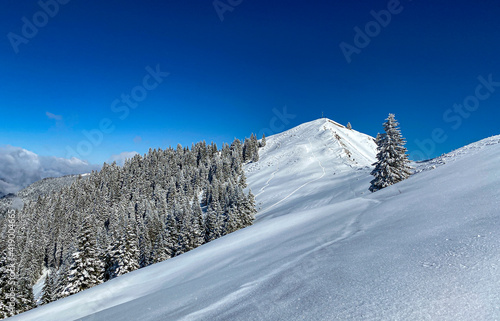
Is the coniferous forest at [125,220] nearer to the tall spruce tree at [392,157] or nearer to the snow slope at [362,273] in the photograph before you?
the snow slope at [362,273]

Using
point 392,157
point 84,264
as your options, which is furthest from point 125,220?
point 392,157

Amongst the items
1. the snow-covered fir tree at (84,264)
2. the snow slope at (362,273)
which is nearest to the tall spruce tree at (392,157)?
the snow slope at (362,273)

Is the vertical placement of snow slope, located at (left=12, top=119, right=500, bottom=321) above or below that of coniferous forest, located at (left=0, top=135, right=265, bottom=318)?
below

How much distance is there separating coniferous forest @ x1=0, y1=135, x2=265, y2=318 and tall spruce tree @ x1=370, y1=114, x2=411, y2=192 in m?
26.8

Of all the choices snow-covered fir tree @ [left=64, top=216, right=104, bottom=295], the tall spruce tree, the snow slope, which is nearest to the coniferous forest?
snow-covered fir tree @ [left=64, top=216, right=104, bottom=295]

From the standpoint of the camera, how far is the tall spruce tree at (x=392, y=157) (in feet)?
89.7

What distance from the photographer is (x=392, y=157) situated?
2769 cm

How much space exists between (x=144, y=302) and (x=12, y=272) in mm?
25316

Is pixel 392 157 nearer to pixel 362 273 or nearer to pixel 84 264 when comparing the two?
pixel 362 273

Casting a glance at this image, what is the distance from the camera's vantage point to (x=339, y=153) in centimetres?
8838

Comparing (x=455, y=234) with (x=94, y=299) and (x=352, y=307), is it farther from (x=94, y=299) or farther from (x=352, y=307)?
(x=94, y=299)

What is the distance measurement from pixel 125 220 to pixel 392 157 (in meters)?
52.8

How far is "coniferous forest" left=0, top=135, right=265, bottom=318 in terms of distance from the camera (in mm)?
26188

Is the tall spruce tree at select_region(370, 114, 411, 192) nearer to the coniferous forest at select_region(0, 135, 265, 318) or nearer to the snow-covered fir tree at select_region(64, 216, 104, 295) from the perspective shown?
the coniferous forest at select_region(0, 135, 265, 318)
